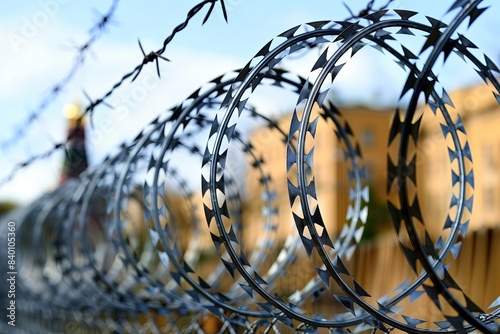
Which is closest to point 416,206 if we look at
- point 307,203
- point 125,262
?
point 307,203

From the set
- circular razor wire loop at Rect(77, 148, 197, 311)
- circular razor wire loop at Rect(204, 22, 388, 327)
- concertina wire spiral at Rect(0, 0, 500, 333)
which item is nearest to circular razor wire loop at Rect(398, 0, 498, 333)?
concertina wire spiral at Rect(0, 0, 500, 333)

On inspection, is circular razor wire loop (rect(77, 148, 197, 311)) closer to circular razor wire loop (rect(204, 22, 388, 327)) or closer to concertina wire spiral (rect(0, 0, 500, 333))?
concertina wire spiral (rect(0, 0, 500, 333))

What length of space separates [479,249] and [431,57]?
2.56 m

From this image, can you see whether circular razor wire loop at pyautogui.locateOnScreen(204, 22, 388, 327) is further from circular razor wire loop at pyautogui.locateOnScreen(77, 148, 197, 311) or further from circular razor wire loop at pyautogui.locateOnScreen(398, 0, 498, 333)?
circular razor wire loop at pyautogui.locateOnScreen(77, 148, 197, 311)

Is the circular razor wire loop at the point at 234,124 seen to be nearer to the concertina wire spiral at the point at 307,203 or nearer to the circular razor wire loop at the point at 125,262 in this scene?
the concertina wire spiral at the point at 307,203

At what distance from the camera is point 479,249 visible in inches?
130

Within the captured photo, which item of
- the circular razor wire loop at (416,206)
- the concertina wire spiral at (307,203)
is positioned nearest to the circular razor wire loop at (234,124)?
the concertina wire spiral at (307,203)

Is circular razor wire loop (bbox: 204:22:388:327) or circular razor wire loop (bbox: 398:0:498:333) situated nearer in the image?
circular razor wire loop (bbox: 398:0:498:333)

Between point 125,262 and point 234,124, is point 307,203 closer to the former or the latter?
point 234,124

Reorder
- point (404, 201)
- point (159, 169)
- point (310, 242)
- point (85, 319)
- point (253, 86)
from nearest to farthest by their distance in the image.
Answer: point (404, 201)
point (310, 242)
point (253, 86)
point (159, 169)
point (85, 319)

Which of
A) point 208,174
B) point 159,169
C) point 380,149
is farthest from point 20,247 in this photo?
point 380,149

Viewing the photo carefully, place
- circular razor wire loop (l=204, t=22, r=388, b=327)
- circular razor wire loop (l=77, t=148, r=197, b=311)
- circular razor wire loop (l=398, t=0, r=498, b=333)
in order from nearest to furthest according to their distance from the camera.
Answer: circular razor wire loop (l=398, t=0, r=498, b=333) < circular razor wire loop (l=204, t=22, r=388, b=327) < circular razor wire loop (l=77, t=148, r=197, b=311)

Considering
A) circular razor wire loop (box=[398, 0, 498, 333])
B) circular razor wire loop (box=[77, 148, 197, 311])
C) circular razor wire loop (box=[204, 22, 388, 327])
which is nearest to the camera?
circular razor wire loop (box=[398, 0, 498, 333])

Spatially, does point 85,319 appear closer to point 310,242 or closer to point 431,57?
point 310,242
